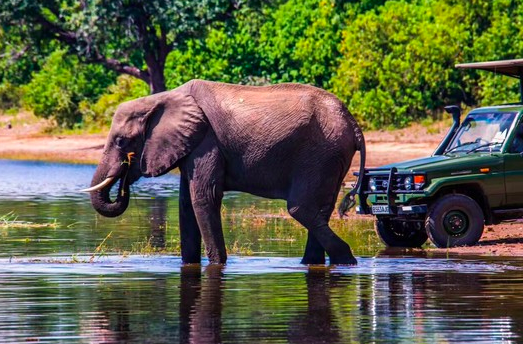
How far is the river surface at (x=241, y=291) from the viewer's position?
11570 millimetres

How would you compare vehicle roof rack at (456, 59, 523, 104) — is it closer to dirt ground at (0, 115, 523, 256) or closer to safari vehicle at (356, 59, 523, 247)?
safari vehicle at (356, 59, 523, 247)

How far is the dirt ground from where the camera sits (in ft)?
64.6

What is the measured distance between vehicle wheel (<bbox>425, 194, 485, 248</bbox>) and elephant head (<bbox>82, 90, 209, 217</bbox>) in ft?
11.8

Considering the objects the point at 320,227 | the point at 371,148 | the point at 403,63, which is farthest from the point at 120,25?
the point at 320,227

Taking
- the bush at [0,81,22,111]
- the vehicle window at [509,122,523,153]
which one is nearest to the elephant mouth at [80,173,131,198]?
the vehicle window at [509,122,523,153]

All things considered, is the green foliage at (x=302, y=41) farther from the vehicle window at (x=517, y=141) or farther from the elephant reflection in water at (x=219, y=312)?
the elephant reflection in water at (x=219, y=312)

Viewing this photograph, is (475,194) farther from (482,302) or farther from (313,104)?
(482,302)

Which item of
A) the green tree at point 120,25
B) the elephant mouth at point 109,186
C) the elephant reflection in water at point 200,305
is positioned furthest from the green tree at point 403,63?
the elephant reflection in water at point 200,305

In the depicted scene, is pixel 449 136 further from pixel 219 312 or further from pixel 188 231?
pixel 219 312

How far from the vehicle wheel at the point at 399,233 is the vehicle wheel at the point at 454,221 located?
0.66 m

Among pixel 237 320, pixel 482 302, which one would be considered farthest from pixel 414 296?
pixel 237 320

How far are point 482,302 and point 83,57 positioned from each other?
142ft

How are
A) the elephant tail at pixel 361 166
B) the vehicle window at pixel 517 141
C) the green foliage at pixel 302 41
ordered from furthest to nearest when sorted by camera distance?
the green foliage at pixel 302 41 → the vehicle window at pixel 517 141 → the elephant tail at pixel 361 166

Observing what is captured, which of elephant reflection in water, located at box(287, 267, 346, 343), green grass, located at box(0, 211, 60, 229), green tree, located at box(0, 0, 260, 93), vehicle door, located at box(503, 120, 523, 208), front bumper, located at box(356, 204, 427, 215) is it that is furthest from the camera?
green tree, located at box(0, 0, 260, 93)
